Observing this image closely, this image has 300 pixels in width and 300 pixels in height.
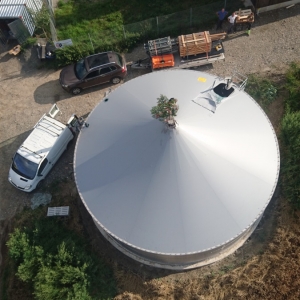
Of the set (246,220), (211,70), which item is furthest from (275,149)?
(211,70)

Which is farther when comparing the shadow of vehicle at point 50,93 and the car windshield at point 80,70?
the shadow of vehicle at point 50,93

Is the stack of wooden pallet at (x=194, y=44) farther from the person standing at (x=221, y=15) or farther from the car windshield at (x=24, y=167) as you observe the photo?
the car windshield at (x=24, y=167)

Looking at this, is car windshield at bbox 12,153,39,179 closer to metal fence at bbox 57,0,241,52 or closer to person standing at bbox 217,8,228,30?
metal fence at bbox 57,0,241,52

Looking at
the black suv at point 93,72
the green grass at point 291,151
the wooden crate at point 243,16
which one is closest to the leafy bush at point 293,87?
the green grass at point 291,151

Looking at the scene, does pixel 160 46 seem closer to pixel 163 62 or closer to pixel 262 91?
pixel 163 62

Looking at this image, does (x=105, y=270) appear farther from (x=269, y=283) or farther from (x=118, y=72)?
(x=118, y=72)
